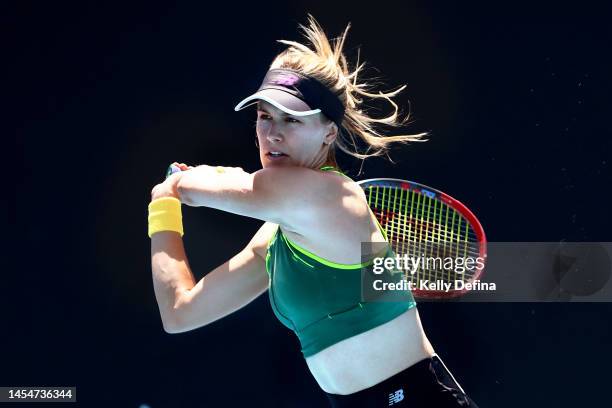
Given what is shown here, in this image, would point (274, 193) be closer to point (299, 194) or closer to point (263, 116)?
point (299, 194)

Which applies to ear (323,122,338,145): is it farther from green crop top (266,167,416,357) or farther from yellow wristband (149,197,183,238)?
yellow wristband (149,197,183,238)

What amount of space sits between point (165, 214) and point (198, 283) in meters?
0.26

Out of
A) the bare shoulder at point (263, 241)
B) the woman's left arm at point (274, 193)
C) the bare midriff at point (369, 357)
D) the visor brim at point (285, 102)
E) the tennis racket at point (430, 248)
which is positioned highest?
the visor brim at point (285, 102)

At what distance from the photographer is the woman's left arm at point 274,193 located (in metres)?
2.27

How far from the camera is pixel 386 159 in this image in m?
3.99

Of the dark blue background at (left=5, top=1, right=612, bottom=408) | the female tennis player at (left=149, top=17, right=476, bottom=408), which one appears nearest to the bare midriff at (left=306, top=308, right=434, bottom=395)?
the female tennis player at (left=149, top=17, right=476, bottom=408)

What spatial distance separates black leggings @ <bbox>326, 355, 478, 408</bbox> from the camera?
2385 mm

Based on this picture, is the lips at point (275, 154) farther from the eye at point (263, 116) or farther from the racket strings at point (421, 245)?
the racket strings at point (421, 245)

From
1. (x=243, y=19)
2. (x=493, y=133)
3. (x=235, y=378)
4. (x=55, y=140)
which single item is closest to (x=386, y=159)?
(x=493, y=133)

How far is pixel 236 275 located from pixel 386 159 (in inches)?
58.0

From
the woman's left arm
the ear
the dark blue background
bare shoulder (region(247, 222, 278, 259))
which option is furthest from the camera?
the dark blue background

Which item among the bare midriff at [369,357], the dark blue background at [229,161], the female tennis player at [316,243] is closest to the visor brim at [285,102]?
the female tennis player at [316,243]

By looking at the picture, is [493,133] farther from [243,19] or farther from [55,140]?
[55,140]

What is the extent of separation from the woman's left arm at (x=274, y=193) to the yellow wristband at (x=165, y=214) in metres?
0.11
